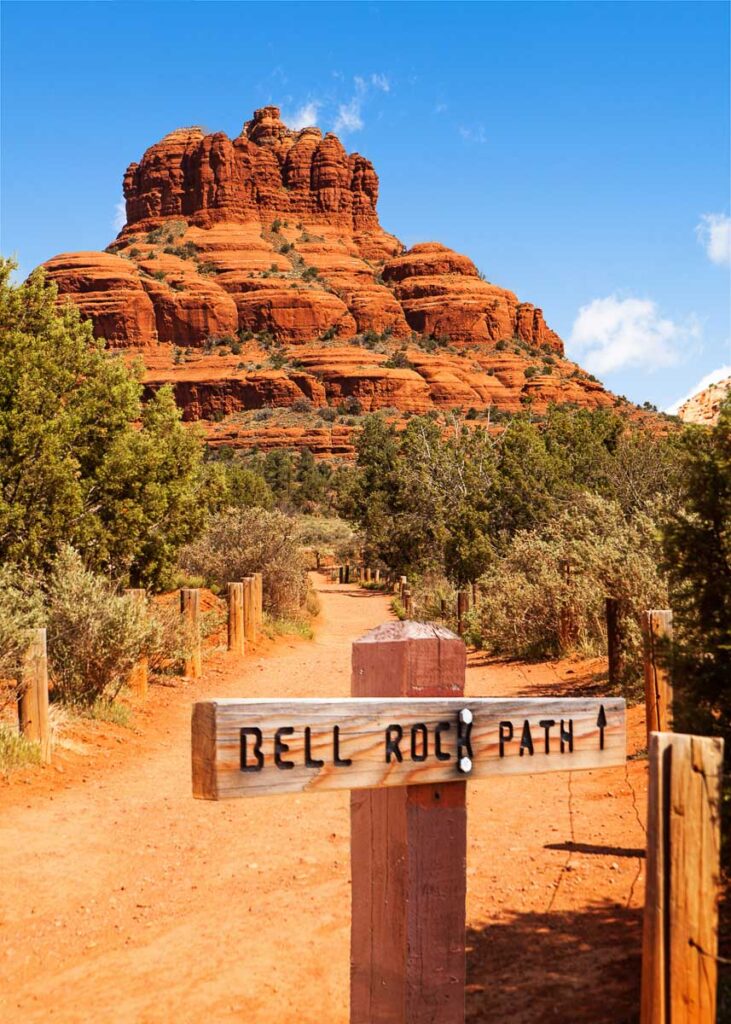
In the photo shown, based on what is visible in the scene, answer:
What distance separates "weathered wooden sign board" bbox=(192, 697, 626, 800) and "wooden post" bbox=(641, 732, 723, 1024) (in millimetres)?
332

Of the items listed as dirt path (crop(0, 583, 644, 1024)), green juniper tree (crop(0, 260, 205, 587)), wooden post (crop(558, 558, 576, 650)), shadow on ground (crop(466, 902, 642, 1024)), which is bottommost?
dirt path (crop(0, 583, 644, 1024))

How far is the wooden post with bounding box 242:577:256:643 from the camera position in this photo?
18547 millimetres

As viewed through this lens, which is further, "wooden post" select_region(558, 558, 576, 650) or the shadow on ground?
"wooden post" select_region(558, 558, 576, 650)

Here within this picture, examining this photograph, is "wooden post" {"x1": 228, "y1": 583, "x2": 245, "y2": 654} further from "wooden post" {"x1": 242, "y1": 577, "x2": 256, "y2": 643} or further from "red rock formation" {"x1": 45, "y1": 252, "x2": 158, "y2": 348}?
"red rock formation" {"x1": 45, "y1": 252, "x2": 158, "y2": 348}

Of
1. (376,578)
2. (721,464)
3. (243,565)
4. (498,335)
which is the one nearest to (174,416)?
(243,565)

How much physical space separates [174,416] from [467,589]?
7.81m

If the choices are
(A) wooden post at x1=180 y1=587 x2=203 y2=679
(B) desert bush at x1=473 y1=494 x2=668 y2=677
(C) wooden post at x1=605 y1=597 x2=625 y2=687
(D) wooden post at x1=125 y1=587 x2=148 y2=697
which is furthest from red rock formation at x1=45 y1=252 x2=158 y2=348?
(C) wooden post at x1=605 y1=597 x2=625 y2=687

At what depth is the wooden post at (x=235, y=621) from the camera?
1736cm

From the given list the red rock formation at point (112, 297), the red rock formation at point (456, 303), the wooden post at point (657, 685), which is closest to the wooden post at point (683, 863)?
the wooden post at point (657, 685)

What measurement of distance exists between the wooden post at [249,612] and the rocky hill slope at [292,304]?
72455mm

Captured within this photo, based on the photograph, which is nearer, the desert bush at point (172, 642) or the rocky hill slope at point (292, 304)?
the desert bush at point (172, 642)

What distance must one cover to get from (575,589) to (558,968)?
10143 mm

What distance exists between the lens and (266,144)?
155000 mm

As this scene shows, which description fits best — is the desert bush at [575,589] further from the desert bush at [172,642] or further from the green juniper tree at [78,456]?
the green juniper tree at [78,456]
